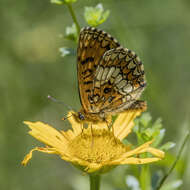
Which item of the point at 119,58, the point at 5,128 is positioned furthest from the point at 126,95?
the point at 5,128

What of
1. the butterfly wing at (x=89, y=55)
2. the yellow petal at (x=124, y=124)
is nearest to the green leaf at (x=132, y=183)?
the yellow petal at (x=124, y=124)

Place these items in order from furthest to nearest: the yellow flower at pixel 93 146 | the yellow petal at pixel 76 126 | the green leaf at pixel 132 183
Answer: the yellow petal at pixel 76 126 → the green leaf at pixel 132 183 → the yellow flower at pixel 93 146

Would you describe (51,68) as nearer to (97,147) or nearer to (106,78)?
(106,78)

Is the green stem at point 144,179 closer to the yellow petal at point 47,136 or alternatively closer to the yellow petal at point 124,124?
the yellow petal at point 124,124

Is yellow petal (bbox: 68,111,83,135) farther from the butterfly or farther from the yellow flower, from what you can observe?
the butterfly

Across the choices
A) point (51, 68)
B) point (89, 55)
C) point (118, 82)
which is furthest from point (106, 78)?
point (51, 68)
